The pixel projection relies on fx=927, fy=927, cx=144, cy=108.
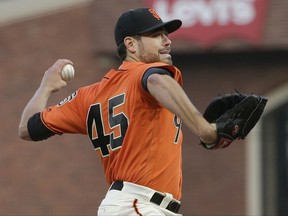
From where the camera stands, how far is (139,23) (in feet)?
17.9

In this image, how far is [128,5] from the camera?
1481 cm

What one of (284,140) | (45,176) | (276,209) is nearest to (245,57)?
(284,140)

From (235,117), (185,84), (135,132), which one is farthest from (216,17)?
(235,117)

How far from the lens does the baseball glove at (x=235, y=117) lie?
195 inches

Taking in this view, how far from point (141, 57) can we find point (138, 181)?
747mm

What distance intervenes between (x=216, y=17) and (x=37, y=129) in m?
8.95

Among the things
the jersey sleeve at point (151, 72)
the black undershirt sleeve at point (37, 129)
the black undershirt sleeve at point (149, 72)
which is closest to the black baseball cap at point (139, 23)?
the jersey sleeve at point (151, 72)

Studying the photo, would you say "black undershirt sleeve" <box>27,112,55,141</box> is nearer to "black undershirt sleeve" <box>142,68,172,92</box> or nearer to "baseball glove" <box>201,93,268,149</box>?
"black undershirt sleeve" <box>142,68,172,92</box>

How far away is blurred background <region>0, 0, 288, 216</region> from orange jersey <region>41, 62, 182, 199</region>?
29.2ft

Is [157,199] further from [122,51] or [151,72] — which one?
[122,51]

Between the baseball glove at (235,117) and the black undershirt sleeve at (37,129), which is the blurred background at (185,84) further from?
the baseball glove at (235,117)

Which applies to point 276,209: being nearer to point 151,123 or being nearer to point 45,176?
point 45,176

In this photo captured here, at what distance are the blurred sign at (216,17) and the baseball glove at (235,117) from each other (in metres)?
9.10

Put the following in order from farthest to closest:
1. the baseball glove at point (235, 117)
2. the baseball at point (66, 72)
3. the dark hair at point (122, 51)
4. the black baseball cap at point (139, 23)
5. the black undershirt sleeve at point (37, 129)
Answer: the baseball at point (66, 72) < the black undershirt sleeve at point (37, 129) < the dark hair at point (122, 51) < the black baseball cap at point (139, 23) < the baseball glove at point (235, 117)
